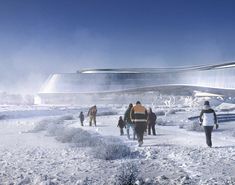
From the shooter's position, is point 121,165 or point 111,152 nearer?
point 121,165

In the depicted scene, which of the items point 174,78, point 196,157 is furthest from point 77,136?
point 174,78

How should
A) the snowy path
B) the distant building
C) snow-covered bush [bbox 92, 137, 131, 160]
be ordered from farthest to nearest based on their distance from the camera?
1. the distant building
2. snow-covered bush [bbox 92, 137, 131, 160]
3. the snowy path

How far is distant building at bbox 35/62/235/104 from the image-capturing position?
91.4 metres

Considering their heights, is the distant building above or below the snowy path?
above

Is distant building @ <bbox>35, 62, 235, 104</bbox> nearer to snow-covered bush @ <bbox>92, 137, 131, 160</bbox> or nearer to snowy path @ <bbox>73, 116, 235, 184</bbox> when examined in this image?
snowy path @ <bbox>73, 116, 235, 184</bbox>

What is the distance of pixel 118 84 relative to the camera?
9500cm

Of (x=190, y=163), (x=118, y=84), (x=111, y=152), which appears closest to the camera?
(x=190, y=163)

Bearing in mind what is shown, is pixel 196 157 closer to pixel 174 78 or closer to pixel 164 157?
pixel 164 157

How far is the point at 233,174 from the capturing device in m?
9.09

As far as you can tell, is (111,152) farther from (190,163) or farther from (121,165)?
(190,163)

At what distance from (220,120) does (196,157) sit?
1773 cm

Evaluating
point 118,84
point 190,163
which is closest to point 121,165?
point 190,163

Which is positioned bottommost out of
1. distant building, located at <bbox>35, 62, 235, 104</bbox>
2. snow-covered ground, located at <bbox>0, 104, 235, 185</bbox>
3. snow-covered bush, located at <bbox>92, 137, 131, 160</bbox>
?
snow-covered ground, located at <bbox>0, 104, 235, 185</bbox>

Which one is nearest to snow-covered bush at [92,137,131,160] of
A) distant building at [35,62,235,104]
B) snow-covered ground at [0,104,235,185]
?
snow-covered ground at [0,104,235,185]
